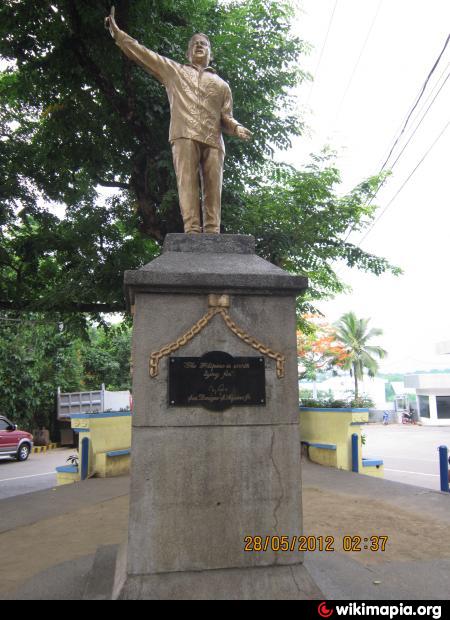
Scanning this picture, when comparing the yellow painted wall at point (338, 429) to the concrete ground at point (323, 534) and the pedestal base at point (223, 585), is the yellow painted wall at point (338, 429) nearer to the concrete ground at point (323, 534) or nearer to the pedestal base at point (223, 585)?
the concrete ground at point (323, 534)

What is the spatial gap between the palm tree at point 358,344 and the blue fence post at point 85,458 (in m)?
31.2

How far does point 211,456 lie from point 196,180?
2.44m

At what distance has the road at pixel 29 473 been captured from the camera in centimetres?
1061

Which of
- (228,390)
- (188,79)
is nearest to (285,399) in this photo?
(228,390)

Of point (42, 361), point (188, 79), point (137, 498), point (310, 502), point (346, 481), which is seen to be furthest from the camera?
point (42, 361)

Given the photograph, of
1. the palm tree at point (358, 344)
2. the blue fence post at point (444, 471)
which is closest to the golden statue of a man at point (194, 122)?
the blue fence post at point (444, 471)

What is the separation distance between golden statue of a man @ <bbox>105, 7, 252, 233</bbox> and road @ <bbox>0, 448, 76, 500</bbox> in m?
7.66

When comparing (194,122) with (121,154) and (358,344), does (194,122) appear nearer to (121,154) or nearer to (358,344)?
(121,154)

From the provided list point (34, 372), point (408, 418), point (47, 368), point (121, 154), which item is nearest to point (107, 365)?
point (47, 368)

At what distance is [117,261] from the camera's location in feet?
32.0
